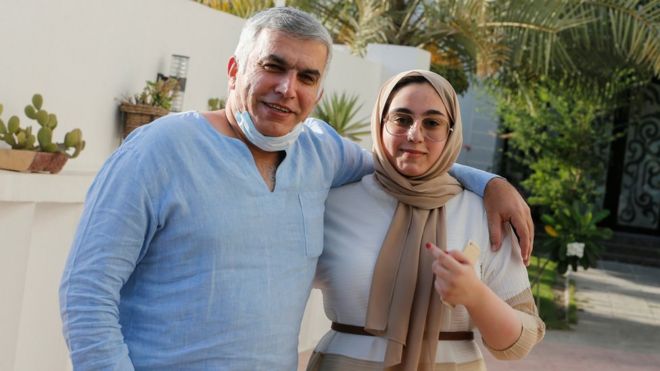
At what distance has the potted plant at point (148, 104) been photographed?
5.20m

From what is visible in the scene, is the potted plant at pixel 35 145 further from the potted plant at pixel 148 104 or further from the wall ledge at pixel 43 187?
the potted plant at pixel 148 104

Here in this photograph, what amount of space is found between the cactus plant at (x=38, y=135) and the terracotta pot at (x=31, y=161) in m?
0.03

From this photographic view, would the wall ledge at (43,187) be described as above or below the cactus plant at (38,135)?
below

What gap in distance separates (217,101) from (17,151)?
7.57 ft

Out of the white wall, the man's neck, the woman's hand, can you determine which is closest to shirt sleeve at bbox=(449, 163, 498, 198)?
the woman's hand

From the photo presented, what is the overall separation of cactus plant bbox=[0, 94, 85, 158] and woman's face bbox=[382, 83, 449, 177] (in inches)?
76.8

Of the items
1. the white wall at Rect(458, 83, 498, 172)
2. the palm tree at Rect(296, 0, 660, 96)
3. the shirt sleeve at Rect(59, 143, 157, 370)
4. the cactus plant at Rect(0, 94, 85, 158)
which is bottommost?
the shirt sleeve at Rect(59, 143, 157, 370)

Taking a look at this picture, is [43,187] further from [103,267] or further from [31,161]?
[103,267]

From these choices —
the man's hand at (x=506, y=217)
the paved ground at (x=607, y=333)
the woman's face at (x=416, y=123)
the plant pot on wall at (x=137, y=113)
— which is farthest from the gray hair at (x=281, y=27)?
the paved ground at (x=607, y=333)

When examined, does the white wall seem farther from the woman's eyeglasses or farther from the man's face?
the man's face

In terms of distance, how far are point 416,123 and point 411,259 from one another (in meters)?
0.35

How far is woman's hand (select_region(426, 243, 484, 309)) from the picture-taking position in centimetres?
238

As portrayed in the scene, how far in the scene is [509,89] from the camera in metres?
12.9

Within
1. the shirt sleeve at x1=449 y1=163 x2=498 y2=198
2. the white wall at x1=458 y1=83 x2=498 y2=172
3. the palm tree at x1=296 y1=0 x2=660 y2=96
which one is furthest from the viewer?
the white wall at x1=458 y1=83 x2=498 y2=172
